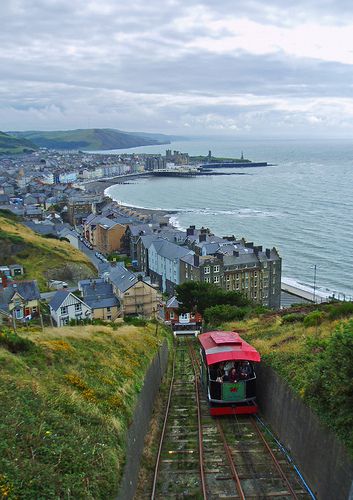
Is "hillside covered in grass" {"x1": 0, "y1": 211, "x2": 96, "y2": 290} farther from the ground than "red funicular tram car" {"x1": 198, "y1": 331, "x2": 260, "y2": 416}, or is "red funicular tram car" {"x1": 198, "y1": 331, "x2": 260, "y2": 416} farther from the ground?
"red funicular tram car" {"x1": 198, "y1": 331, "x2": 260, "y2": 416}

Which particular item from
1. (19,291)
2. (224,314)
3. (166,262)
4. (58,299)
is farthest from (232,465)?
(166,262)

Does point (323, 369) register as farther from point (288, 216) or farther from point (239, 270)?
point (288, 216)

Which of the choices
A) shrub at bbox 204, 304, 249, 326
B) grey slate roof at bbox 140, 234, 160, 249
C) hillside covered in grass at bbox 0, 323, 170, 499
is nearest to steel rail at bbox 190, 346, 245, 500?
hillside covered in grass at bbox 0, 323, 170, 499

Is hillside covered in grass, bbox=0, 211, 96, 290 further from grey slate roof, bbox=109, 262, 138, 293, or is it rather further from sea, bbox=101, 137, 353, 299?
sea, bbox=101, 137, 353, 299

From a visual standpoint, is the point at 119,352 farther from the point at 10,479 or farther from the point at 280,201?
the point at 280,201

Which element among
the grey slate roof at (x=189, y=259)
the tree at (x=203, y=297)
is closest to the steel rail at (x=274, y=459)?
the tree at (x=203, y=297)
